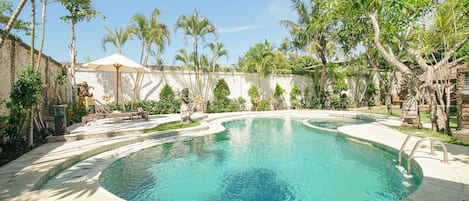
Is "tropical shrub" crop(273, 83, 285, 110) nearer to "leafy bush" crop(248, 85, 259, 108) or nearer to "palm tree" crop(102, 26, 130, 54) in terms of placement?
"leafy bush" crop(248, 85, 259, 108)

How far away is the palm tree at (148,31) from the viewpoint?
13.3 metres

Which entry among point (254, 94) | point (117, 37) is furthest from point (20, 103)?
point (254, 94)

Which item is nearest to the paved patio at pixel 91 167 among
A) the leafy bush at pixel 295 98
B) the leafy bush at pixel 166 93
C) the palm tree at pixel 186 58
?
the leafy bush at pixel 166 93

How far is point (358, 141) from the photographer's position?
696 centimetres

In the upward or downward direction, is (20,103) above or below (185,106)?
above

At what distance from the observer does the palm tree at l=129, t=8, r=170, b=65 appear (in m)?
13.3

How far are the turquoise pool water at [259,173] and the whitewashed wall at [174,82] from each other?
28.7 feet

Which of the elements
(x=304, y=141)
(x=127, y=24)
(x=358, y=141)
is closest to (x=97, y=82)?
(x=127, y=24)

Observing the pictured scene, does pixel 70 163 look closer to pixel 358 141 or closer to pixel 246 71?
pixel 358 141

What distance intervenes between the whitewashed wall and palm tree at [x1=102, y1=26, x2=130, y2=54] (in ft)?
5.59

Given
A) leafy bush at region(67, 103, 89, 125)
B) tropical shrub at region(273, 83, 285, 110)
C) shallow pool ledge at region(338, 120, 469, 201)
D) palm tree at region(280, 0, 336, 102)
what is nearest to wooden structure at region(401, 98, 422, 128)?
shallow pool ledge at region(338, 120, 469, 201)

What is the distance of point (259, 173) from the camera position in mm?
4531

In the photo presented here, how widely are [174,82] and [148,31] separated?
3.58 meters

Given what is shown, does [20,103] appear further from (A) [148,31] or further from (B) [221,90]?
(B) [221,90]
